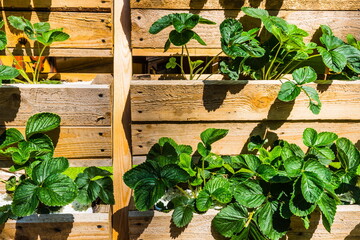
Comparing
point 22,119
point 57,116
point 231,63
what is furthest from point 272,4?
point 22,119

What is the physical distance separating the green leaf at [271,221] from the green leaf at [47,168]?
0.62 m

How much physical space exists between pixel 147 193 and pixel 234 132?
42 cm

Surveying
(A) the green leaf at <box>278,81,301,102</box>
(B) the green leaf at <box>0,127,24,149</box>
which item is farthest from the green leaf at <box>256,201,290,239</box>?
(B) the green leaf at <box>0,127,24,149</box>

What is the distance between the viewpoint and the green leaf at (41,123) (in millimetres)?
1001

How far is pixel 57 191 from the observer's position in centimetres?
89

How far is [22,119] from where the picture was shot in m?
1.06

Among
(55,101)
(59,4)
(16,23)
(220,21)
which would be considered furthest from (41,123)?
(220,21)

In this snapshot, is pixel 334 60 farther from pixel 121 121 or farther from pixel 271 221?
pixel 121 121

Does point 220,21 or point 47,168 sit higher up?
point 220,21

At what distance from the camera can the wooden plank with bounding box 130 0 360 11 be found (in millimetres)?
1151

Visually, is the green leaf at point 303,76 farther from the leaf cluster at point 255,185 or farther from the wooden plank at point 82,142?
the wooden plank at point 82,142

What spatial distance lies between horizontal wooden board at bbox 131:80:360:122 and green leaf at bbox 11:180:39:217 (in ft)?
1.27

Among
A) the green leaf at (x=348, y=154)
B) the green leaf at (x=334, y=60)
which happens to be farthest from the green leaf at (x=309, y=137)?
the green leaf at (x=334, y=60)

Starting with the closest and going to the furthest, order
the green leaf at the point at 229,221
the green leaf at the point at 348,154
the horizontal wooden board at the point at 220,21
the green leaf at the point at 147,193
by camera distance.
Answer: the green leaf at the point at 147,193 → the green leaf at the point at 229,221 → the green leaf at the point at 348,154 → the horizontal wooden board at the point at 220,21
